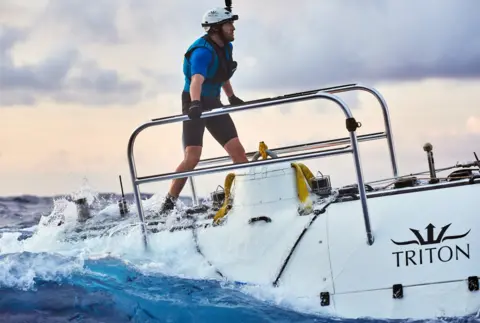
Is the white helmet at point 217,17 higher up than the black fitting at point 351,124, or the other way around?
the white helmet at point 217,17

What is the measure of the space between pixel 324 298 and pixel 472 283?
3.63 ft

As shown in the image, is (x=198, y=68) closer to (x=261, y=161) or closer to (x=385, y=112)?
(x=261, y=161)

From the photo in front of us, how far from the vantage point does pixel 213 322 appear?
268 inches

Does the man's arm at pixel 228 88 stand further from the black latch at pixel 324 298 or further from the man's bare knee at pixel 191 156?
the black latch at pixel 324 298

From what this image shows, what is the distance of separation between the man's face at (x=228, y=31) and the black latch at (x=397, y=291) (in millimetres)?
2924

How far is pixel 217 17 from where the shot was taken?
26.5 ft

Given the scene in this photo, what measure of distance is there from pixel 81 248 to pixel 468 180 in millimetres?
3490

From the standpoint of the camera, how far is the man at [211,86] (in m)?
7.97

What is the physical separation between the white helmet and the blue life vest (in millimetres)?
134

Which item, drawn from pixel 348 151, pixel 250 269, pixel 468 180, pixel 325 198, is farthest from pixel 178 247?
pixel 468 180

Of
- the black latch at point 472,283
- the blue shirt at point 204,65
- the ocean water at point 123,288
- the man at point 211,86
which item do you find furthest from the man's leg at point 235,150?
the black latch at point 472,283

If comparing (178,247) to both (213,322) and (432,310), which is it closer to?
(213,322)

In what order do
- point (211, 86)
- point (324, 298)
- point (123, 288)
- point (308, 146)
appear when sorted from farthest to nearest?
point (308, 146), point (211, 86), point (123, 288), point (324, 298)

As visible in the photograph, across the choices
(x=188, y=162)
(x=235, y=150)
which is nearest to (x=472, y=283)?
(x=235, y=150)
